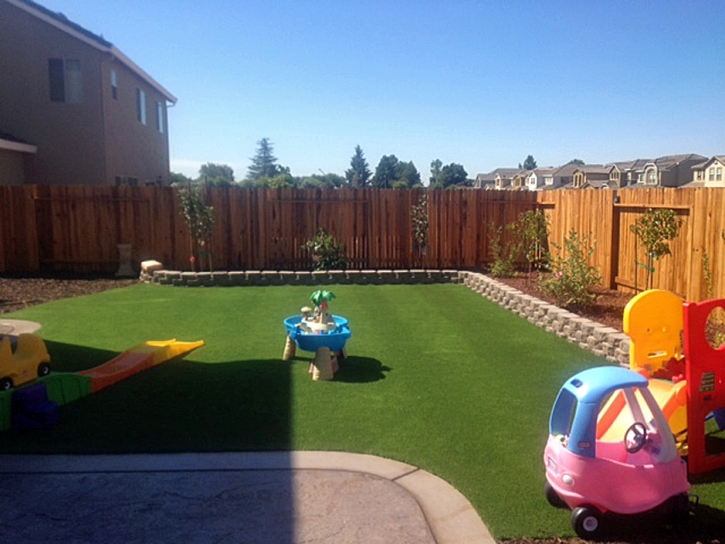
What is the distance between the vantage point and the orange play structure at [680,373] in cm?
418

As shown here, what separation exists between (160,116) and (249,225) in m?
12.0

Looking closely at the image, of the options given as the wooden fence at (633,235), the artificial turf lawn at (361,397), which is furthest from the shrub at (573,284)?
the wooden fence at (633,235)

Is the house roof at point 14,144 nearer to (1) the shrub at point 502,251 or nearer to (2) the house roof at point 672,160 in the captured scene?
(1) the shrub at point 502,251

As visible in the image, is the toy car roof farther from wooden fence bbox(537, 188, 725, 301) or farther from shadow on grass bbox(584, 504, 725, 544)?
wooden fence bbox(537, 188, 725, 301)

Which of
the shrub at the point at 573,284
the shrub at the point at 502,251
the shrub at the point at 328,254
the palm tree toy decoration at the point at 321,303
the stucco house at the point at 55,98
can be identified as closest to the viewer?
the palm tree toy decoration at the point at 321,303

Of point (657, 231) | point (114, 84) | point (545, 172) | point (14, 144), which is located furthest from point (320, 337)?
point (545, 172)

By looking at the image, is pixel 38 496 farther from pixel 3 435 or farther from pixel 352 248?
pixel 352 248

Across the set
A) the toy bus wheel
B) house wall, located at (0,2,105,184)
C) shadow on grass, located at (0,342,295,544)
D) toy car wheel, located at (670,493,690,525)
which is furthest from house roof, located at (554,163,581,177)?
the toy bus wheel

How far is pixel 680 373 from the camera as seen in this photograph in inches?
197

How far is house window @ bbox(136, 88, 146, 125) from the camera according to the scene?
70.8ft

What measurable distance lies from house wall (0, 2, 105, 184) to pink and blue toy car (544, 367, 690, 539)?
1784 centimetres

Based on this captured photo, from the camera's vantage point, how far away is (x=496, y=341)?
8344mm

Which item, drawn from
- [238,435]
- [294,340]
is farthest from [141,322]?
[238,435]

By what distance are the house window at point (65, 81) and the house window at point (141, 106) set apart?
3358 millimetres
